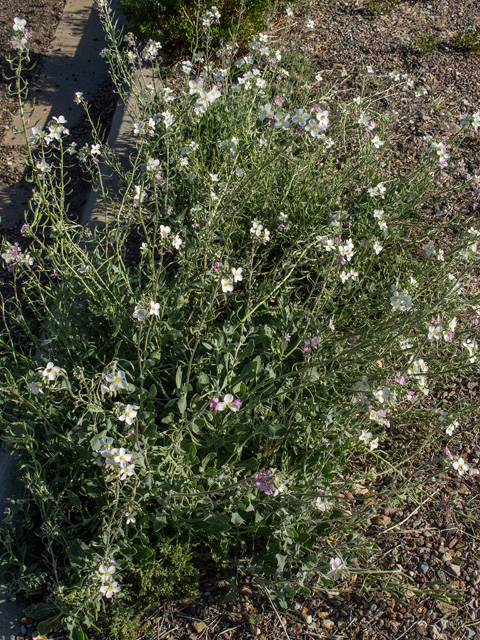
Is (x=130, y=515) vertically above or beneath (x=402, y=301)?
beneath

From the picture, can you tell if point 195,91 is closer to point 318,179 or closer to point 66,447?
point 318,179

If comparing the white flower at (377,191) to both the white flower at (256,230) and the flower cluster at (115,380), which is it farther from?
the flower cluster at (115,380)

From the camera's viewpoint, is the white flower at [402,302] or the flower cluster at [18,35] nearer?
the flower cluster at [18,35]

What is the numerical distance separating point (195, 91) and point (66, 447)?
1849 mm

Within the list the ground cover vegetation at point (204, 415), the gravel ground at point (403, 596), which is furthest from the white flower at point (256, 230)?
the gravel ground at point (403, 596)

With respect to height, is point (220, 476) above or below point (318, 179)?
below

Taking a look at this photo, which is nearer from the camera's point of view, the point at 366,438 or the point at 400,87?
the point at 366,438

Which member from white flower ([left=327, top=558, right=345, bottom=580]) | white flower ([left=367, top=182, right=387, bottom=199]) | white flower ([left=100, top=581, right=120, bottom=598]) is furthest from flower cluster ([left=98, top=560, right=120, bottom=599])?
white flower ([left=367, top=182, right=387, bottom=199])

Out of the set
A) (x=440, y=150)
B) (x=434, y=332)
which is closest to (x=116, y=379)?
(x=434, y=332)

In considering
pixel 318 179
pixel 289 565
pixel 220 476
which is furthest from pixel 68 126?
pixel 289 565

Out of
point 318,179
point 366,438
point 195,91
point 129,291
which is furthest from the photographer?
point 318,179

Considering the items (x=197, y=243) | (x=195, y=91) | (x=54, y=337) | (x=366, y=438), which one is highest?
(x=195, y=91)

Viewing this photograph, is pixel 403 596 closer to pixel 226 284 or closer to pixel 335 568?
pixel 335 568

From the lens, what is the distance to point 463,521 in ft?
8.94
